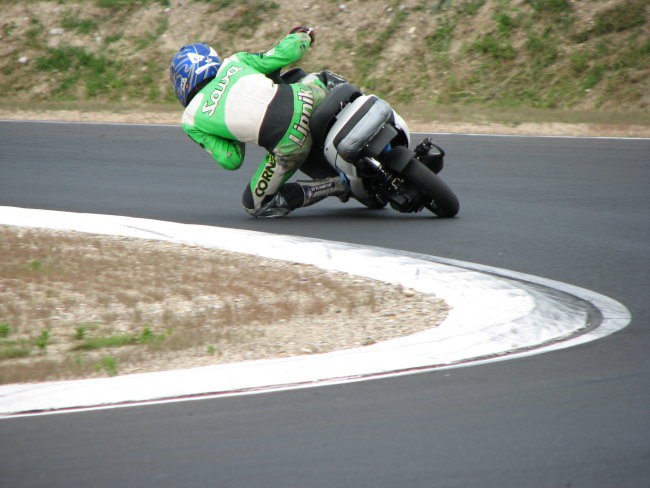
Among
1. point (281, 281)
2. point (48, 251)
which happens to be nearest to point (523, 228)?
point (281, 281)

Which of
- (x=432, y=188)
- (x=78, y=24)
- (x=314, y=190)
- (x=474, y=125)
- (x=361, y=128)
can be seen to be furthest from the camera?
(x=78, y=24)

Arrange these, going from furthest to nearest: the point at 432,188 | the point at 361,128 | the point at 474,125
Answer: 1. the point at 474,125
2. the point at 432,188
3. the point at 361,128

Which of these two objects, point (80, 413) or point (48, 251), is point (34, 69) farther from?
point (80, 413)

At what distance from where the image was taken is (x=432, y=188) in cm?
912

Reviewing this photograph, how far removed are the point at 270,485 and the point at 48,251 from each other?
5.44 meters

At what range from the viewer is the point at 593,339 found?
5.61 metres

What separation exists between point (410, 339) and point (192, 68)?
4211 mm

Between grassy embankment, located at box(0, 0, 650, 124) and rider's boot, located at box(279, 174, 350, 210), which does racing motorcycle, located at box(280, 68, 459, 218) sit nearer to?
rider's boot, located at box(279, 174, 350, 210)

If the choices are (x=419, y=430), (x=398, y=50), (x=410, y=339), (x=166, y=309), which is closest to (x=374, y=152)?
(x=166, y=309)

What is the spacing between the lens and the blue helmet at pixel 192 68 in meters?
9.05

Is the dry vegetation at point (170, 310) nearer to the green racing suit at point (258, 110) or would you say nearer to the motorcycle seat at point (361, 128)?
the green racing suit at point (258, 110)

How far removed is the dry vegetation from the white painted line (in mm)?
211

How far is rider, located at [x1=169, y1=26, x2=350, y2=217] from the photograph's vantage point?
29.4 ft

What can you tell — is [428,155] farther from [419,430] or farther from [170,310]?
[419,430]
